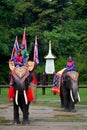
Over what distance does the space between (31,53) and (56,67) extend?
19.9 ft

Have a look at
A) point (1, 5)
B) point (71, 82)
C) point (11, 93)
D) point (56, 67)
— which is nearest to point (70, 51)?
point (56, 67)

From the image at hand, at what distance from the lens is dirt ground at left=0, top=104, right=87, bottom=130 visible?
11.5m

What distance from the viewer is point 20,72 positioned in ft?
39.6

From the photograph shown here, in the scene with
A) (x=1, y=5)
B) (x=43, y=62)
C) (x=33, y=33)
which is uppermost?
(x=1, y=5)

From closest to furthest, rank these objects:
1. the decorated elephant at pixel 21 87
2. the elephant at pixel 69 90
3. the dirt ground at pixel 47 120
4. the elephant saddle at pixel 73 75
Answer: the dirt ground at pixel 47 120 → the decorated elephant at pixel 21 87 → the elephant at pixel 69 90 → the elephant saddle at pixel 73 75

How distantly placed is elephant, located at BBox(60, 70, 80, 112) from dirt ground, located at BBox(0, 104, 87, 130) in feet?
0.99

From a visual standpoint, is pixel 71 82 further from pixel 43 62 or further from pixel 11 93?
pixel 43 62

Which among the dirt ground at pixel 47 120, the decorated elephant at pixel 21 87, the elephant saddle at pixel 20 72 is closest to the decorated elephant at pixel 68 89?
the dirt ground at pixel 47 120

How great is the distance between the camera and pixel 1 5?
39125mm

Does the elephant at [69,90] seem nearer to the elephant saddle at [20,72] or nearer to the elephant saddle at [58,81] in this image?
the elephant saddle at [58,81]

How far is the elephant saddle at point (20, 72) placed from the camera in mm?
11979

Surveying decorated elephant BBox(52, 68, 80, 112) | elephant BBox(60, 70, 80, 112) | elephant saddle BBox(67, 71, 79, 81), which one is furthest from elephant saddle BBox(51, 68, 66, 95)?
elephant saddle BBox(67, 71, 79, 81)

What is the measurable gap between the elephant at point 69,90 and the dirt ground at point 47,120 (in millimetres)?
301

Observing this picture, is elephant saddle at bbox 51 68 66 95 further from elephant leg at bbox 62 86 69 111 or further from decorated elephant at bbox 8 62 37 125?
decorated elephant at bbox 8 62 37 125
